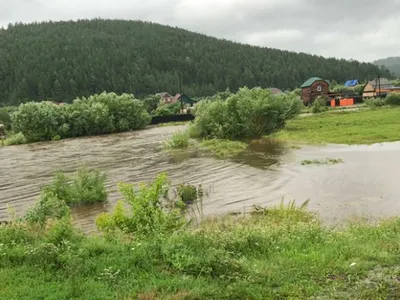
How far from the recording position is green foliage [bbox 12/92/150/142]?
198 feet

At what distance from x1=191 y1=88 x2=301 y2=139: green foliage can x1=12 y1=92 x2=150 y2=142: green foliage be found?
2660cm

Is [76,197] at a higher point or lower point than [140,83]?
lower

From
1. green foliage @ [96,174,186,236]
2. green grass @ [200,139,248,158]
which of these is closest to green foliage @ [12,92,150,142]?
green grass @ [200,139,248,158]

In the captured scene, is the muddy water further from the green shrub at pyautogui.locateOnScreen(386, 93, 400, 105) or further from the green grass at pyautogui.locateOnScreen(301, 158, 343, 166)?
the green shrub at pyautogui.locateOnScreen(386, 93, 400, 105)

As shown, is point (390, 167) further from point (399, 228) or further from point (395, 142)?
point (399, 228)

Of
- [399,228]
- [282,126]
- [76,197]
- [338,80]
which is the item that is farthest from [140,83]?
[399,228]

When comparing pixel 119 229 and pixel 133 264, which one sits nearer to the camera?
pixel 133 264

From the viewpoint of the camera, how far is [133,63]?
158m

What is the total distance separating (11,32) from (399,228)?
179886 mm

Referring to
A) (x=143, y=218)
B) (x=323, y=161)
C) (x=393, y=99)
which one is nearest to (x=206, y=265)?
(x=143, y=218)

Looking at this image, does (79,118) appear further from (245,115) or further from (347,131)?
(347,131)

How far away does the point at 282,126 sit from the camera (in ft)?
143

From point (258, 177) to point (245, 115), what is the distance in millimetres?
19213

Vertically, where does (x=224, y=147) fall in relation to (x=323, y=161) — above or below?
above
